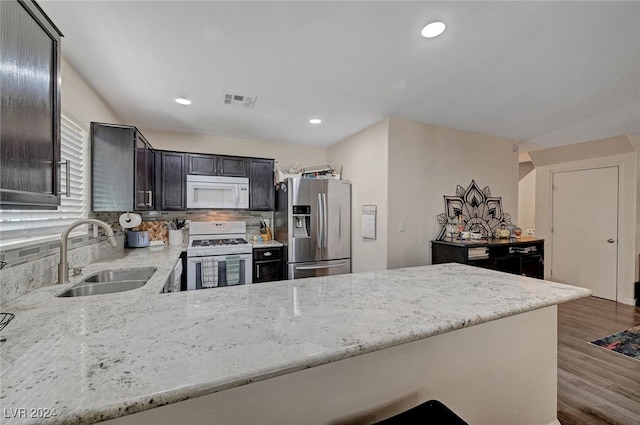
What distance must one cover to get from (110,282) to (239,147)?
106 inches

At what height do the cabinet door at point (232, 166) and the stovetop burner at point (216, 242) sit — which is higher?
the cabinet door at point (232, 166)

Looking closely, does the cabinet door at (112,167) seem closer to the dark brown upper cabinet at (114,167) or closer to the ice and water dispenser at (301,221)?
the dark brown upper cabinet at (114,167)

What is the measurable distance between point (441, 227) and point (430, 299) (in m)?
2.66

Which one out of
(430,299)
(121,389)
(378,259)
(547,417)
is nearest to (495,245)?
(378,259)

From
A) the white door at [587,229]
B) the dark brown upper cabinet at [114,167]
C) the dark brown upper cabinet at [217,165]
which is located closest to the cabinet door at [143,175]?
the dark brown upper cabinet at [114,167]

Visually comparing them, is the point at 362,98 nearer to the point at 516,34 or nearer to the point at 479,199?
the point at 516,34

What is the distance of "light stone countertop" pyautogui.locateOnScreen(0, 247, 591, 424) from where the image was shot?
0.57m

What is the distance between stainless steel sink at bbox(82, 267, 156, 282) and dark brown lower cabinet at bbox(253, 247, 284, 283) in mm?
1452

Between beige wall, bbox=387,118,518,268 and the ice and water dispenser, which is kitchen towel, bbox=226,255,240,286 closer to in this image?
the ice and water dispenser

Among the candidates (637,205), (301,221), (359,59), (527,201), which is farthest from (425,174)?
(527,201)

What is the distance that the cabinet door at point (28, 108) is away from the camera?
85 cm

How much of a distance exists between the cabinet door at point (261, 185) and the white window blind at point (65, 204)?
1.85 meters

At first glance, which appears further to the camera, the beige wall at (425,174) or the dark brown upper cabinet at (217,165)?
the dark brown upper cabinet at (217,165)

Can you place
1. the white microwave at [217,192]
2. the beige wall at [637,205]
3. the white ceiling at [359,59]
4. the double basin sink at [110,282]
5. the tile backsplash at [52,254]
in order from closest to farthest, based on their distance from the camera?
1. the tile backsplash at [52,254]
2. the white ceiling at [359,59]
3. the double basin sink at [110,282]
4. the white microwave at [217,192]
5. the beige wall at [637,205]
